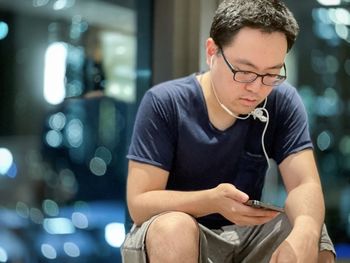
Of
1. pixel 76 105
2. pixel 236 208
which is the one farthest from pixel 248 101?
pixel 76 105

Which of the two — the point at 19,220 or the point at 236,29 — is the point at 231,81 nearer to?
the point at 236,29

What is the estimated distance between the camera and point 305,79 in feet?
8.30

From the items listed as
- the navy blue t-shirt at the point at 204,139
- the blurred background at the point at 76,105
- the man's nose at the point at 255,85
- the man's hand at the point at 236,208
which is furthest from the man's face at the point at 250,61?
the blurred background at the point at 76,105

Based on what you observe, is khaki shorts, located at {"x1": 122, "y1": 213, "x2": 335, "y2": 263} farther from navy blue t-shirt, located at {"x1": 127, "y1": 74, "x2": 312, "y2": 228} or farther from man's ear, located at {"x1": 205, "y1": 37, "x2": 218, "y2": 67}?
man's ear, located at {"x1": 205, "y1": 37, "x2": 218, "y2": 67}

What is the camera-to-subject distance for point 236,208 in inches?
55.8

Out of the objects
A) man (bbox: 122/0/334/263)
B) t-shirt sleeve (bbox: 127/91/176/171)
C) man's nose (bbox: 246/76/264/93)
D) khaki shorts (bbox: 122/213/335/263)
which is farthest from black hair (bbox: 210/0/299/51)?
khaki shorts (bbox: 122/213/335/263)

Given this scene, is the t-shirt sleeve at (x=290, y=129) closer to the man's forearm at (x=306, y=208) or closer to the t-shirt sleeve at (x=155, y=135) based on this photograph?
the man's forearm at (x=306, y=208)

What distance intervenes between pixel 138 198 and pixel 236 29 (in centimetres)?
47

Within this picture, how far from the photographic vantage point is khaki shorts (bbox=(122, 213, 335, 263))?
59.7 inches

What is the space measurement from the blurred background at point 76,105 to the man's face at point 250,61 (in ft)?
2.19

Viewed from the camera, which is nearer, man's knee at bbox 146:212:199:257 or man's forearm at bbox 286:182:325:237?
man's knee at bbox 146:212:199:257

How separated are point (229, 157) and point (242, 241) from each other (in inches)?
8.7

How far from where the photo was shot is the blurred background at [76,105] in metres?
2.20

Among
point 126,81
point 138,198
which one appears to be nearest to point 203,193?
point 138,198
